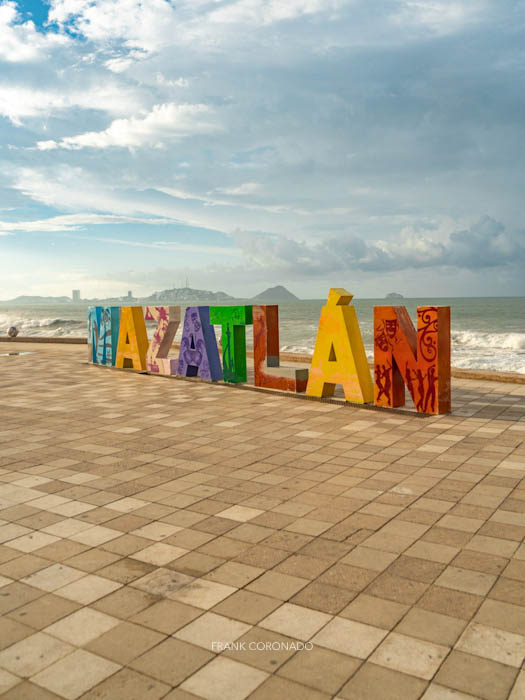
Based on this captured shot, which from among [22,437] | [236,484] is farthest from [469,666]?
[22,437]

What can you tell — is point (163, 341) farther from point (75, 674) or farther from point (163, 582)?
point (75, 674)

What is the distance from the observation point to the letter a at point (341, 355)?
9422mm

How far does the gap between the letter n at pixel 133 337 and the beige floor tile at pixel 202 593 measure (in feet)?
34.6

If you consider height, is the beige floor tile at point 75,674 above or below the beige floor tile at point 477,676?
above

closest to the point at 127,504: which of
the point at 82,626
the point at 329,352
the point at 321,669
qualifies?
the point at 82,626

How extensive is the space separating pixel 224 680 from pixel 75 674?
725 mm

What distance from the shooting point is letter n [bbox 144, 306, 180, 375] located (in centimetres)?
1318

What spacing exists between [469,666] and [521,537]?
1749 millimetres

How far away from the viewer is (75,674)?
2.85 m

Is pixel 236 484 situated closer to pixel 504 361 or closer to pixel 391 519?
pixel 391 519

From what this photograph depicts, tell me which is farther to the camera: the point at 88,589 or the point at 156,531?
the point at 156,531

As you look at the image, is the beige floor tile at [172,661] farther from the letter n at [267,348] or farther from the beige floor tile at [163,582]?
the letter n at [267,348]

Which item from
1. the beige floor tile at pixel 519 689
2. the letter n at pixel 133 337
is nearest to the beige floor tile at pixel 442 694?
the beige floor tile at pixel 519 689

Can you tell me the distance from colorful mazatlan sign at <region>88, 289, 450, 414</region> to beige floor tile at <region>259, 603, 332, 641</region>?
227 inches
